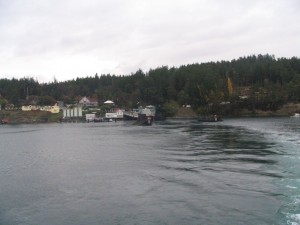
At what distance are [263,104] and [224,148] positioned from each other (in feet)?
391

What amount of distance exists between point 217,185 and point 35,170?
19144 millimetres

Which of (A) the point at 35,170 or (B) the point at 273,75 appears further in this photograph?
(B) the point at 273,75

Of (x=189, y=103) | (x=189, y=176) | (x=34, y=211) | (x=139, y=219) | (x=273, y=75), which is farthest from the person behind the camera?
(x=273, y=75)

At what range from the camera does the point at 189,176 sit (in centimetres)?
2973

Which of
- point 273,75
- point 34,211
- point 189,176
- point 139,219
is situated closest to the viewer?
point 139,219

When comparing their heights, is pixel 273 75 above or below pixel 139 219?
above

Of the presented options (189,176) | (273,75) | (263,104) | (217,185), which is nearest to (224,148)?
(189,176)

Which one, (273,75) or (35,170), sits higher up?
(273,75)

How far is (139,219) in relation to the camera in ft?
64.0

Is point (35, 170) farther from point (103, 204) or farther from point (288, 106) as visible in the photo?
point (288, 106)

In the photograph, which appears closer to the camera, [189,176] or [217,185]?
[217,185]

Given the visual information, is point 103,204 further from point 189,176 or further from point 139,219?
Result: point 189,176

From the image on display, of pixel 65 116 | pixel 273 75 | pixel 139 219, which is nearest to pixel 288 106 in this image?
pixel 273 75

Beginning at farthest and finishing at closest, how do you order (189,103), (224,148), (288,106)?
(189,103), (288,106), (224,148)
